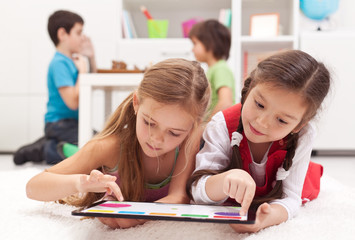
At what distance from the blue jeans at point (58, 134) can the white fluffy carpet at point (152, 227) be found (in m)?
1.13

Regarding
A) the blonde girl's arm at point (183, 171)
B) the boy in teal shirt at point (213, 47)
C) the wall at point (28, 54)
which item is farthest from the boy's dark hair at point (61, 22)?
the blonde girl's arm at point (183, 171)

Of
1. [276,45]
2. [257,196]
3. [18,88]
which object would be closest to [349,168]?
[276,45]

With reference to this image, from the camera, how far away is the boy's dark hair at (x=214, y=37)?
1985mm

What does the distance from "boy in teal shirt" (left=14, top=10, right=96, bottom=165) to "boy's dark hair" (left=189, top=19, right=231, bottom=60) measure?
62 cm

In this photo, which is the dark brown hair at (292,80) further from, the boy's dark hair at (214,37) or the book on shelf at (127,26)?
the book on shelf at (127,26)

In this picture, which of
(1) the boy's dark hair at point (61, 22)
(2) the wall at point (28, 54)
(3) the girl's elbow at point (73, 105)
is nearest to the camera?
(3) the girl's elbow at point (73, 105)

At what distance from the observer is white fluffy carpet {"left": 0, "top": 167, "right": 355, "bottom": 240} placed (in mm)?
716

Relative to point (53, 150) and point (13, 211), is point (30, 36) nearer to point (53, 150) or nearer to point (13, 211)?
point (53, 150)

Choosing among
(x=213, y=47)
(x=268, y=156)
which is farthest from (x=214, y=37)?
(x=268, y=156)

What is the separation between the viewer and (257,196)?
92 cm

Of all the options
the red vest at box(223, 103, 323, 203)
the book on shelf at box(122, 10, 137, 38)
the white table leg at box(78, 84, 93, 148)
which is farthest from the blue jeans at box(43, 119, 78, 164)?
the red vest at box(223, 103, 323, 203)

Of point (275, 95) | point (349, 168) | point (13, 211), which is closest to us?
point (275, 95)

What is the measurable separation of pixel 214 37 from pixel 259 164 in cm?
121

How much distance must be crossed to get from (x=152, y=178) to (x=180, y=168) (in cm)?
9
